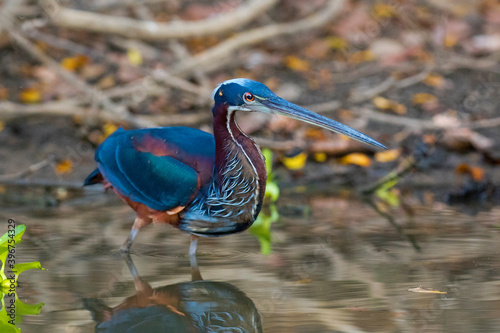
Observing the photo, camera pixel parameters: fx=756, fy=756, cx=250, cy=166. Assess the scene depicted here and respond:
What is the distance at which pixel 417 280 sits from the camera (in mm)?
3531

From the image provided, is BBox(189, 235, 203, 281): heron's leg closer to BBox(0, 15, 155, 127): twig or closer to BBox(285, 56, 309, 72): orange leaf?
BBox(0, 15, 155, 127): twig

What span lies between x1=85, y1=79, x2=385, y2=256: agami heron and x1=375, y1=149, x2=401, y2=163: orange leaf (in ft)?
8.44

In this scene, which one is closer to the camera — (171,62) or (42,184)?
(42,184)

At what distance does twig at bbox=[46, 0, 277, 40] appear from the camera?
7.05 meters

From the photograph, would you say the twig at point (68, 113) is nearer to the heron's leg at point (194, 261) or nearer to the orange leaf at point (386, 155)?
the orange leaf at point (386, 155)

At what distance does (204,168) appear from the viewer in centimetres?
404

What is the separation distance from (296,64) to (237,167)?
461cm

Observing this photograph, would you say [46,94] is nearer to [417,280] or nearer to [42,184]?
[42,184]

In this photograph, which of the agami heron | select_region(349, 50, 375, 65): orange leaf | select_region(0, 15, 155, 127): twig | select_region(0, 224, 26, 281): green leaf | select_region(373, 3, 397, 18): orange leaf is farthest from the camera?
select_region(373, 3, 397, 18): orange leaf

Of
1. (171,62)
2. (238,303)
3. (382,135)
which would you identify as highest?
(171,62)

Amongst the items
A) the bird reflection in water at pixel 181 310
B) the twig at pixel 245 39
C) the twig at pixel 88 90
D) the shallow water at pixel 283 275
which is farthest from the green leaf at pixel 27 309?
the twig at pixel 245 39

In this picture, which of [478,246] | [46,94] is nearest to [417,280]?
[478,246]

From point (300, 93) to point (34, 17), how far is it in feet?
8.81

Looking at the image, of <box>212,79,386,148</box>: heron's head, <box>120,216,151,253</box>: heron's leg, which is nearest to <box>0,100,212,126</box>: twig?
<box>120,216,151,253</box>: heron's leg
